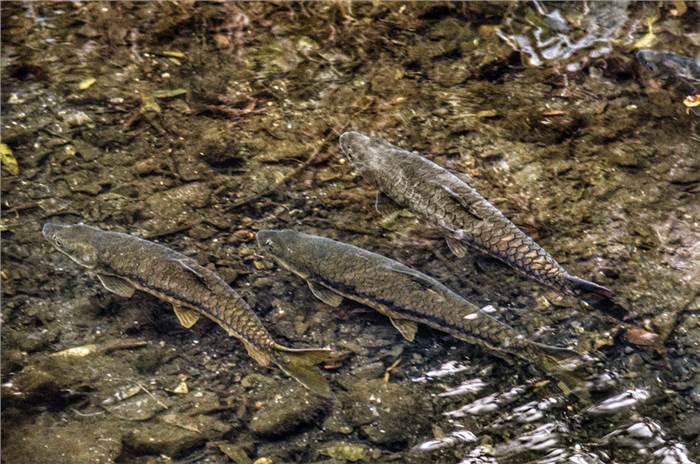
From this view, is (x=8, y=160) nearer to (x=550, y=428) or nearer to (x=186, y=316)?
(x=186, y=316)

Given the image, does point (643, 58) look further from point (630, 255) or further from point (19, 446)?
point (19, 446)

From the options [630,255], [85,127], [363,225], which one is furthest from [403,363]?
[85,127]

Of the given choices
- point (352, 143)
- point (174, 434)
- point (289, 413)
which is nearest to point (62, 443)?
point (174, 434)

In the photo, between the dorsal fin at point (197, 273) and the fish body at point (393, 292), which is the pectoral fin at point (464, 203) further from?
the dorsal fin at point (197, 273)

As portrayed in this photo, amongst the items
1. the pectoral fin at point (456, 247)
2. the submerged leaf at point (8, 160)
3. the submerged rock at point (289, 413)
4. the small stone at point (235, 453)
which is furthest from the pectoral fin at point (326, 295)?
the submerged leaf at point (8, 160)

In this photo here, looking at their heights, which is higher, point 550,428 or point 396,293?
point 396,293

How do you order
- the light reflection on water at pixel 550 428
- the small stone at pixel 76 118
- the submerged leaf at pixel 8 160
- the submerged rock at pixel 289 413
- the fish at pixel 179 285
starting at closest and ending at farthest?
the light reflection on water at pixel 550 428 < the submerged rock at pixel 289 413 < the fish at pixel 179 285 < the submerged leaf at pixel 8 160 < the small stone at pixel 76 118
